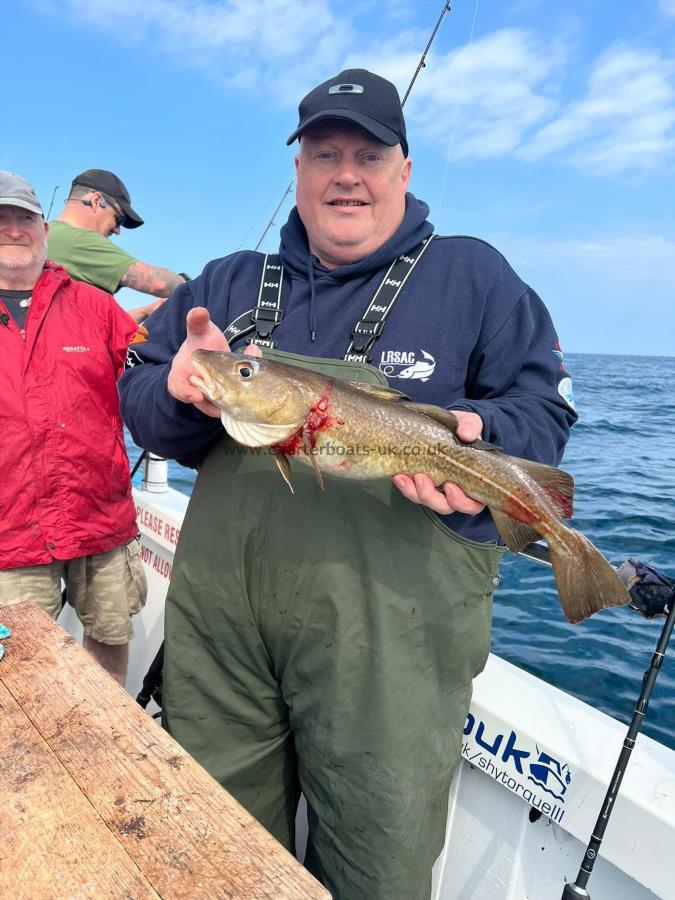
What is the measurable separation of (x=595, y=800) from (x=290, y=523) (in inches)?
61.9

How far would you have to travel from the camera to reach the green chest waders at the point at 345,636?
2.34m

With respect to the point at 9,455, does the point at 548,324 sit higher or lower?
higher

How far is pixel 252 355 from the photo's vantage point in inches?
94.3

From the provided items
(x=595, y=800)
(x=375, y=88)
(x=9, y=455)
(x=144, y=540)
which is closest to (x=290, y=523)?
(x=595, y=800)

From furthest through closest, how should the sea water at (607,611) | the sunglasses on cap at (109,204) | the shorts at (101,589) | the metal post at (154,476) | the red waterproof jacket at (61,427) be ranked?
the metal post at (154,476) → the sea water at (607,611) → the sunglasses on cap at (109,204) → the shorts at (101,589) → the red waterproof jacket at (61,427)

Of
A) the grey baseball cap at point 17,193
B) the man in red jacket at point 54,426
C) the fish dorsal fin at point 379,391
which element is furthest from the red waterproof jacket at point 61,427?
the fish dorsal fin at point 379,391

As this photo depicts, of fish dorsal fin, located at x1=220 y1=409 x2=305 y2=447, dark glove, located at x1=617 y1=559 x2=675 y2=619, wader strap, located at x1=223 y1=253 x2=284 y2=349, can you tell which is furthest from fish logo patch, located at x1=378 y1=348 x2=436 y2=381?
dark glove, located at x1=617 y1=559 x2=675 y2=619

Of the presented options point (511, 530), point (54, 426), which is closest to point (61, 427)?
point (54, 426)

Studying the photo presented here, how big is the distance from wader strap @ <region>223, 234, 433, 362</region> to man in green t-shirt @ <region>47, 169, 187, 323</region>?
2786 millimetres

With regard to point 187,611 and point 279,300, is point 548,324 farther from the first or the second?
point 187,611

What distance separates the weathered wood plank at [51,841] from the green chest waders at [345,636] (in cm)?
87

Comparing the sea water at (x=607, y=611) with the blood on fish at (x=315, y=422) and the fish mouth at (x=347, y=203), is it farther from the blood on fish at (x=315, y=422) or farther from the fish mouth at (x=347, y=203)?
the fish mouth at (x=347, y=203)

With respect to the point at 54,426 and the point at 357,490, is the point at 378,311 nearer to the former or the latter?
the point at 357,490

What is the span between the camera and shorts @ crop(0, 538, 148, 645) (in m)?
4.16
